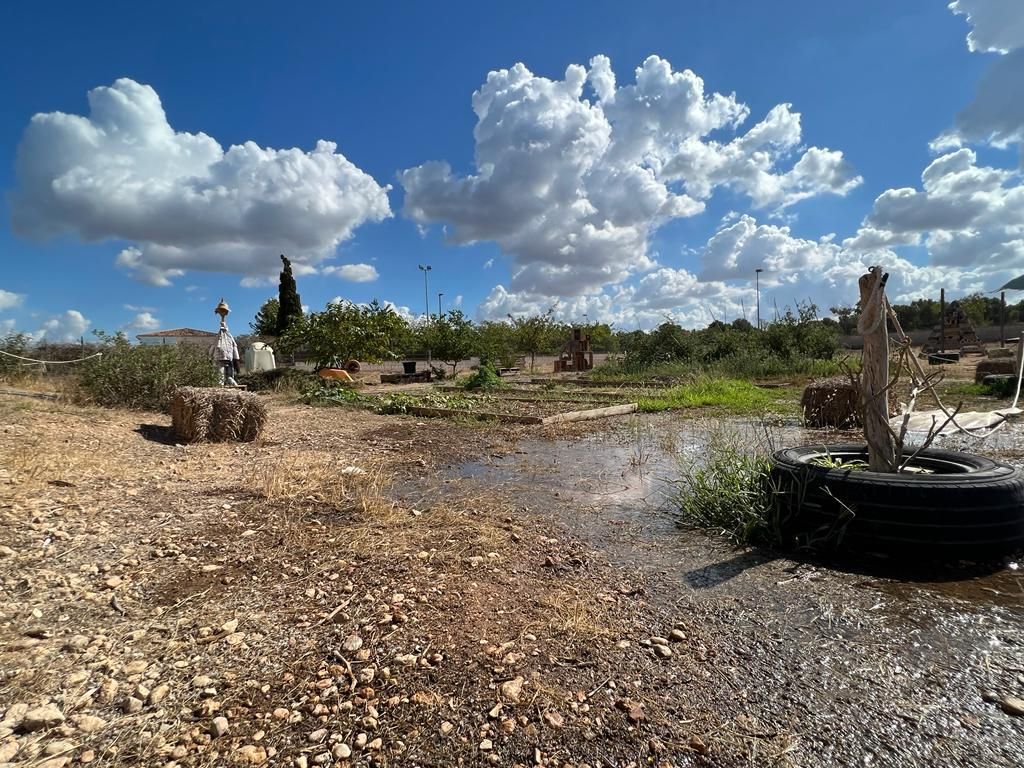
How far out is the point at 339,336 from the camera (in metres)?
18.5

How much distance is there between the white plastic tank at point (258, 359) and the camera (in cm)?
1903

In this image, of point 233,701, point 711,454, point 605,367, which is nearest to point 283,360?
point 605,367

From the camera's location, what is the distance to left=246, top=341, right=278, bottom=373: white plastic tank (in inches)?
749

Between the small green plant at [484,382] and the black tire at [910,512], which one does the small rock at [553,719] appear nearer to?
the black tire at [910,512]

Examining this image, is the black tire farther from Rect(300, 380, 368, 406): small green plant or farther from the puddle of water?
Rect(300, 380, 368, 406): small green plant

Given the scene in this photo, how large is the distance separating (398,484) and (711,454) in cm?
324

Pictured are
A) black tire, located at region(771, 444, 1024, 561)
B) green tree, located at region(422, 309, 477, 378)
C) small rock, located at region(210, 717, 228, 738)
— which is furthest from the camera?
green tree, located at region(422, 309, 477, 378)

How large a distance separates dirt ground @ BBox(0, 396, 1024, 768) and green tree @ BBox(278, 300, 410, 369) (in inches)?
576

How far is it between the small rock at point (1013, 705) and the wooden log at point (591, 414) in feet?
25.5

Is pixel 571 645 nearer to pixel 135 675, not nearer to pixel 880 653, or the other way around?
pixel 880 653

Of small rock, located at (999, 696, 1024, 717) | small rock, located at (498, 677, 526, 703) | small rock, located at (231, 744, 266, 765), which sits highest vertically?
small rock, located at (231, 744, 266, 765)

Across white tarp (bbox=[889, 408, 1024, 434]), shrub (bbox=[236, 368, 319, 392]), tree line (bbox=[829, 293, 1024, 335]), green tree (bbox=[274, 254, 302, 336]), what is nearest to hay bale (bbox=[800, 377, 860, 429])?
white tarp (bbox=[889, 408, 1024, 434])

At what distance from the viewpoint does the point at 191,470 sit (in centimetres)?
544

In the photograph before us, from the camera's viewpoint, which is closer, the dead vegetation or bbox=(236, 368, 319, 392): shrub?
the dead vegetation
